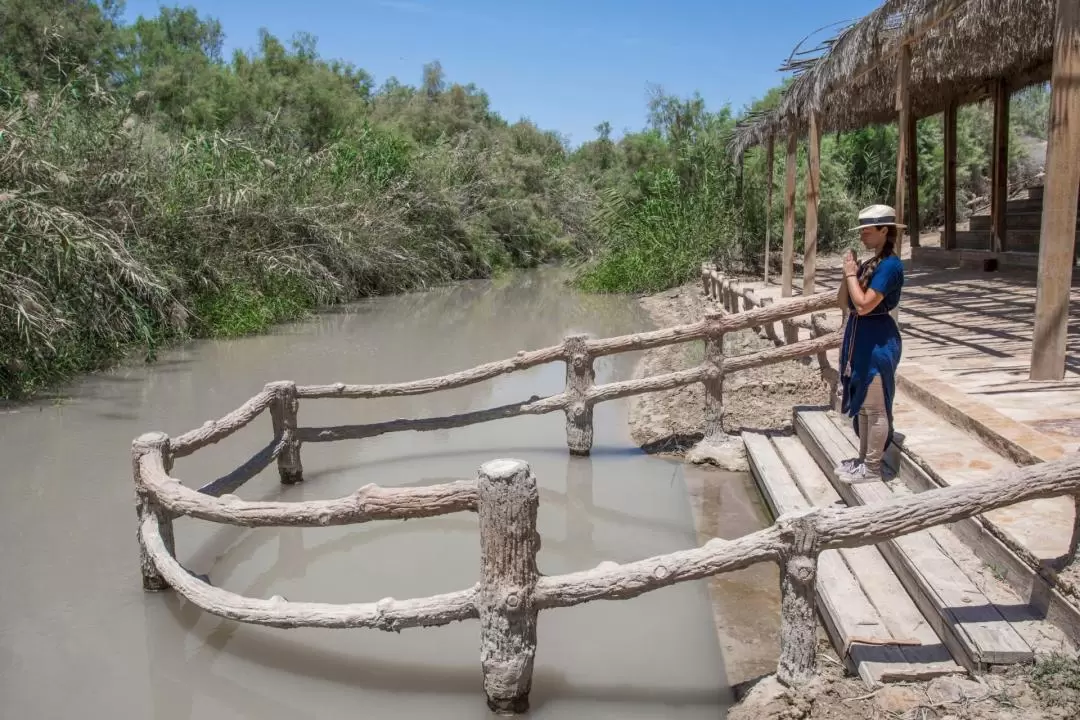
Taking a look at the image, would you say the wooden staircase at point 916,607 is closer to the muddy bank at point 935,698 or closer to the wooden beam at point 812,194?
the muddy bank at point 935,698

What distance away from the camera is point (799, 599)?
303cm

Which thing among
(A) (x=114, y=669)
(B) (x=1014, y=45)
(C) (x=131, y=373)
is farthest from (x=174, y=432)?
(B) (x=1014, y=45)

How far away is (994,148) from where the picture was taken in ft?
40.0

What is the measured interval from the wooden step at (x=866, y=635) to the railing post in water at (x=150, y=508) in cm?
303

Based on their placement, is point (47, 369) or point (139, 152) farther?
point (139, 152)

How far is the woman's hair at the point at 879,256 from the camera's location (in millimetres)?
3937

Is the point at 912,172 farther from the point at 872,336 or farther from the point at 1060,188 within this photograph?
the point at 872,336

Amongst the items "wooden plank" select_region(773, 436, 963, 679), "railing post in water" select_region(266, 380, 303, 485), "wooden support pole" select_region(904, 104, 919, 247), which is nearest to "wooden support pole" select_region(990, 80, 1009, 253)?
"wooden support pole" select_region(904, 104, 919, 247)

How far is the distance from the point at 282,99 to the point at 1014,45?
21.7 meters

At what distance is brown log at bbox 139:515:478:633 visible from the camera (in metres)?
3.28

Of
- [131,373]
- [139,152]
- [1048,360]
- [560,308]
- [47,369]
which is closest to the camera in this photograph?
[1048,360]

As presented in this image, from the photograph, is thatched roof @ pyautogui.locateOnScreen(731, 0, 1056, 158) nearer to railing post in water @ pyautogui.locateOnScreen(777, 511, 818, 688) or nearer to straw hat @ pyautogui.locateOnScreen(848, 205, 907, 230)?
straw hat @ pyautogui.locateOnScreen(848, 205, 907, 230)

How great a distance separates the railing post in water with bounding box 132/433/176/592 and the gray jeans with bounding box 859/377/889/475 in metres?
3.48

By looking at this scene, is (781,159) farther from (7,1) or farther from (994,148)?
(7,1)
